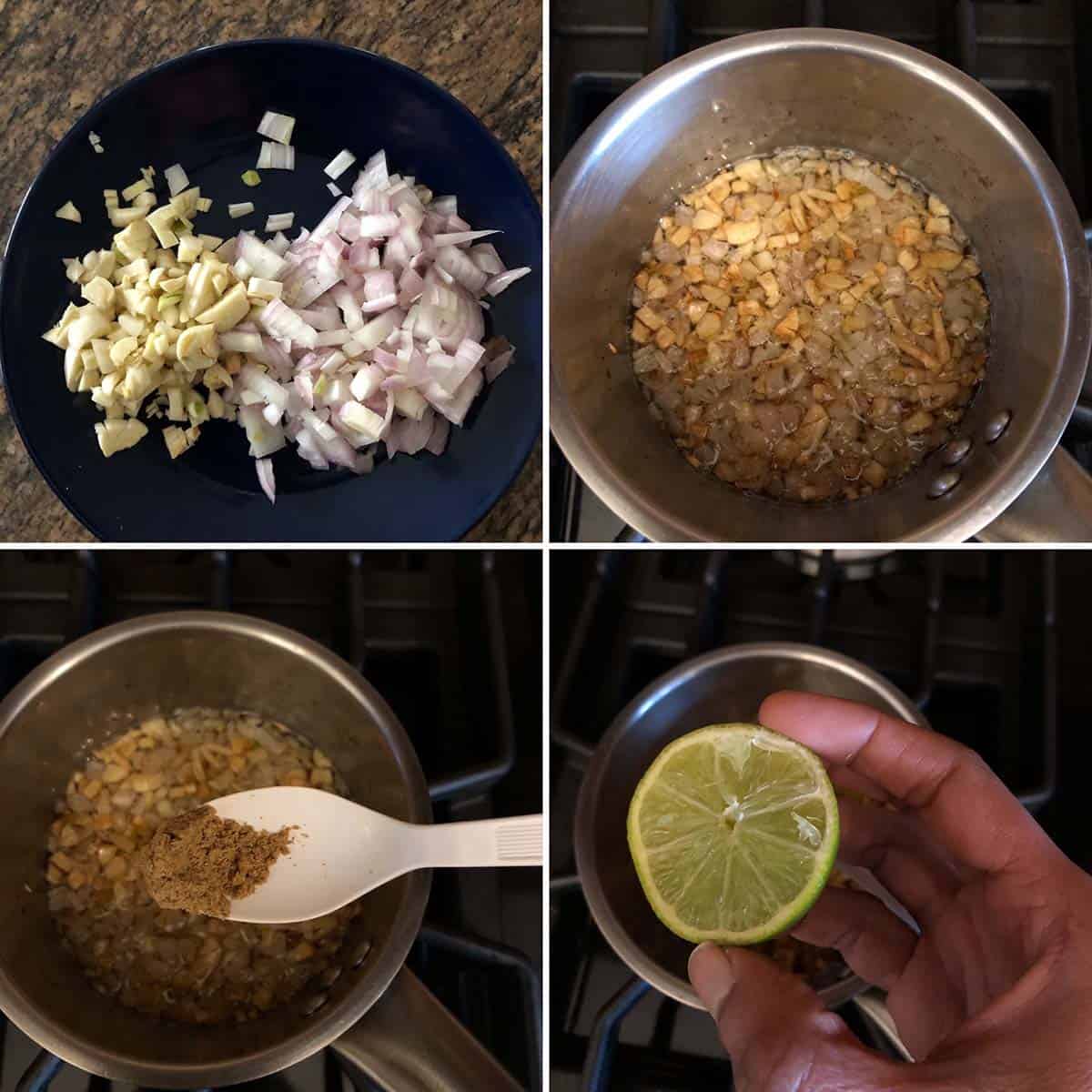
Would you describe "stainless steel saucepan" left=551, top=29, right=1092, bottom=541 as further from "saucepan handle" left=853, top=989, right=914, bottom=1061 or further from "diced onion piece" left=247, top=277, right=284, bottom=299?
"saucepan handle" left=853, top=989, right=914, bottom=1061

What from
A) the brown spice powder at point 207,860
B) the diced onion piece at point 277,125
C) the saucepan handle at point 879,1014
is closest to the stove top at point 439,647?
the brown spice powder at point 207,860

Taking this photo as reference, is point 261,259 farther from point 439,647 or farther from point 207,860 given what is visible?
point 207,860

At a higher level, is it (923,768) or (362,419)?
(362,419)

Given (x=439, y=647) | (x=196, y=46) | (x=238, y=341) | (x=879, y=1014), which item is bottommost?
(x=879, y=1014)

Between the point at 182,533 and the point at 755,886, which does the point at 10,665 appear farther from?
the point at 755,886

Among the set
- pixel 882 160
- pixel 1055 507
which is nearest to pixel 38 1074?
pixel 1055 507

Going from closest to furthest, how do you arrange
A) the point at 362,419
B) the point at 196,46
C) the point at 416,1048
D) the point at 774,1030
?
the point at 774,1030
the point at 416,1048
the point at 362,419
the point at 196,46

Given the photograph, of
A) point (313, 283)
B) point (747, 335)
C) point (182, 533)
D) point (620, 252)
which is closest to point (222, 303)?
point (313, 283)

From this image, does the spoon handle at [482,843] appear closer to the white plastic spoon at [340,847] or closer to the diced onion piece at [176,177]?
the white plastic spoon at [340,847]
